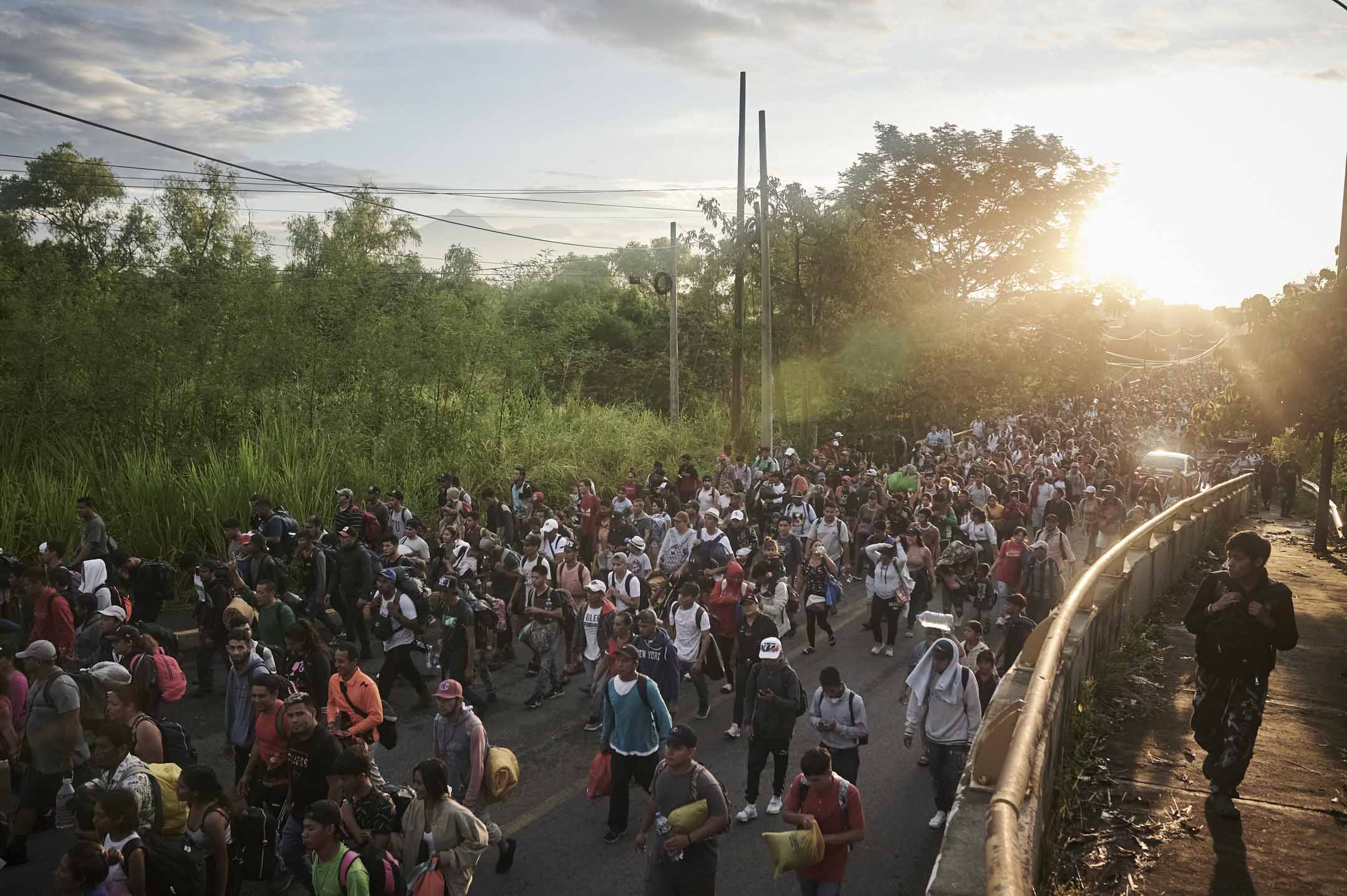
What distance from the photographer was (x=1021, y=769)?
3.78m

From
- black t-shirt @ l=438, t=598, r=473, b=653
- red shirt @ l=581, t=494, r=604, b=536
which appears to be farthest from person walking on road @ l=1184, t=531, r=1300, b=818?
red shirt @ l=581, t=494, r=604, b=536

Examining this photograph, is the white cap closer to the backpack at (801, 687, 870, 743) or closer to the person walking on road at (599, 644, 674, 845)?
the backpack at (801, 687, 870, 743)

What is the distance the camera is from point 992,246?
46.8m

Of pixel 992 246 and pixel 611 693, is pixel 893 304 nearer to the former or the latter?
pixel 992 246

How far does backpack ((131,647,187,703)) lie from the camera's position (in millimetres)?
7492

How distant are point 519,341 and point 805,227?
994 centimetres

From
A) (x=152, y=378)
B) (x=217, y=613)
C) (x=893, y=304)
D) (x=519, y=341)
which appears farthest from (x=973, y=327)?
(x=217, y=613)

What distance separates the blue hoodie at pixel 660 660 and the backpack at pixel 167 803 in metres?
3.79

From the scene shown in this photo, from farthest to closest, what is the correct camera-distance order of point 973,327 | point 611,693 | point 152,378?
point 973,327 < point 152,378 < point 611,693

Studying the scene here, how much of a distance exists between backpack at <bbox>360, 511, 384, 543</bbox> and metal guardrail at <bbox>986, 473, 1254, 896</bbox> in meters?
9.69

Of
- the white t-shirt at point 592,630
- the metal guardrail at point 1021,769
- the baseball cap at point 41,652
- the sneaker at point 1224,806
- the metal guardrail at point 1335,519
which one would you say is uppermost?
the metal guardrail at point 1021,769

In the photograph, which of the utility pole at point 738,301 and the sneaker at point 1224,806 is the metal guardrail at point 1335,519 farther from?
the sneaker at point 1224,806

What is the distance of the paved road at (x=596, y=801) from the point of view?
22.3ft

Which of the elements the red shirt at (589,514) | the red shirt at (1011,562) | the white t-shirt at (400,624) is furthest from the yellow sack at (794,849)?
the red shirt at (589,514)
